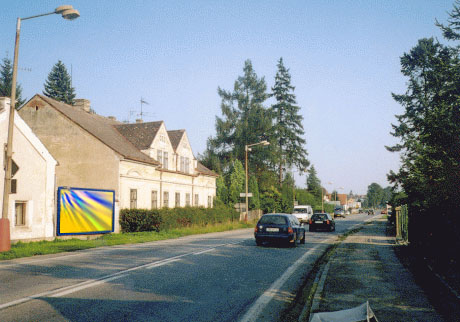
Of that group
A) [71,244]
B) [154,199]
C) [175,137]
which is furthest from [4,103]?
[175,137]

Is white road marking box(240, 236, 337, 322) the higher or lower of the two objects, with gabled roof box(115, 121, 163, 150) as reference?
lower

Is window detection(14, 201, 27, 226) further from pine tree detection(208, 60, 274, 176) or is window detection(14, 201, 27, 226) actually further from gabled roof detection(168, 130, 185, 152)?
pine tree detection(208, 60, 274, 176)

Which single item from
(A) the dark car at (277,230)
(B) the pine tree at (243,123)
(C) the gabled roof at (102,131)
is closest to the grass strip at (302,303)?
(A) the dark car at (277,230)

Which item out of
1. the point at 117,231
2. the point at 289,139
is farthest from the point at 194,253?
the point at 289,139

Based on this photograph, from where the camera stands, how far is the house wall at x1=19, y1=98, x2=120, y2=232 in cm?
2909

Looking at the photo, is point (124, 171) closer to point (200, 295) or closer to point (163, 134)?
point (163, 134)

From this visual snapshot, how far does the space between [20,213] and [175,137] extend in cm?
2067

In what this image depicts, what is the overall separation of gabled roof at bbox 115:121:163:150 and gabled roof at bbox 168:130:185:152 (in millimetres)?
3091

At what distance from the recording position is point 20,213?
21.9 m

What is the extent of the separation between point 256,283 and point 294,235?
9.31 metres

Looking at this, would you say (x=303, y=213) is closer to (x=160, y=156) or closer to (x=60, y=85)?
(x=160, y=156)

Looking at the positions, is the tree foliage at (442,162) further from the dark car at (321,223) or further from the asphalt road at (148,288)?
the dark car at (321,223)

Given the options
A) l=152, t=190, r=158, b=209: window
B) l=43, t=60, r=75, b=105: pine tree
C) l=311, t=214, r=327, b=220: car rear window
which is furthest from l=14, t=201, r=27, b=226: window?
l=43, t=60, r=75, b=105: pine tree

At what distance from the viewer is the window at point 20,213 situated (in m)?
21.7
